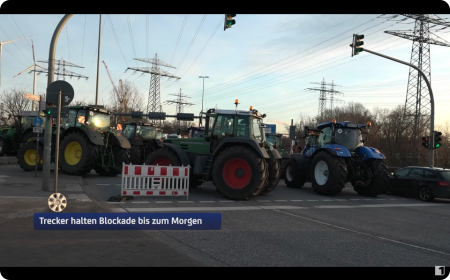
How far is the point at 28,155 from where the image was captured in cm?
1645

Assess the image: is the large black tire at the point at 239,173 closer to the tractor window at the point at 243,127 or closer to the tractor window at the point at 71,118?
the tractor window at the point at 243,127

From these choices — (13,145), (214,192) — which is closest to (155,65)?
(13,145)

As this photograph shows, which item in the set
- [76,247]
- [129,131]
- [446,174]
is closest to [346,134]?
[446,174]

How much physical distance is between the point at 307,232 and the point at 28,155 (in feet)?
45.0

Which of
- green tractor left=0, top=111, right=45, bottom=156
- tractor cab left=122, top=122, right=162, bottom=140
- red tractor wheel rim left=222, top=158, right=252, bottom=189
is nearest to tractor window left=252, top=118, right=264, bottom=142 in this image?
red tractor wheel rim left=222, top=158, right=252, bottom=189

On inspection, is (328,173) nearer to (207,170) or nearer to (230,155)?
(230,155)

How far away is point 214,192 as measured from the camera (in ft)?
42.4

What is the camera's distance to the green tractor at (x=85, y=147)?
1468 cm

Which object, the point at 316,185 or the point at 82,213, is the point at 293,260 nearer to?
the point at 82,213

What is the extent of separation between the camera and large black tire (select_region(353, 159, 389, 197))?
45.2ft

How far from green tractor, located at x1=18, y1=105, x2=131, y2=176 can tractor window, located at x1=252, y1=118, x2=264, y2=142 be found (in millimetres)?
6451

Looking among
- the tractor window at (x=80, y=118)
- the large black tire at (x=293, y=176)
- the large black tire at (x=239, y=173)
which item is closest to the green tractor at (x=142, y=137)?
the tractor window at (x=80, y=118)

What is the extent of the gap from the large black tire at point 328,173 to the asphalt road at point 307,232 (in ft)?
2.22

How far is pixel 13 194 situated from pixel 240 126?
6.85 m
